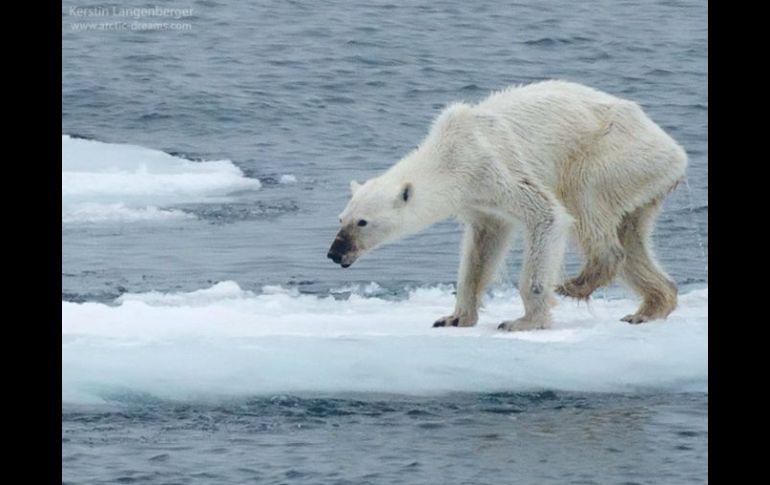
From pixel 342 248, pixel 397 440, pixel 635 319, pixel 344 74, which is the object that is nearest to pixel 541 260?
pixel 635 319

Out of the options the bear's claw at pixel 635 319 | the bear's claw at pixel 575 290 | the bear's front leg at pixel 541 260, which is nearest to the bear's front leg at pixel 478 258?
the bear's front leg at pixel 541 260

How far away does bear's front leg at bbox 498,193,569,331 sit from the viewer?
1048 cm

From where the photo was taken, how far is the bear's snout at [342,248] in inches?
408

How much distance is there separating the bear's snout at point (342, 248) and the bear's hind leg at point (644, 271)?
2.09 m

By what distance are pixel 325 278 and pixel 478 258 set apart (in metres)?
2.13

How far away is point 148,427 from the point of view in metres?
9.31

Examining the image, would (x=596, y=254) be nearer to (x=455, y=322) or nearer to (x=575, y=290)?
(x=575, y=290)

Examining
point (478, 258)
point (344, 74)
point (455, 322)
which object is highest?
point (344, 74)

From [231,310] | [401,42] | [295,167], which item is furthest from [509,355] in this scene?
[401,42]

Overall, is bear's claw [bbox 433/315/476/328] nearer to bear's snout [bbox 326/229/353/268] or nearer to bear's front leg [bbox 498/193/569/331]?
bear's front leg [bbox 498/193/569/331]

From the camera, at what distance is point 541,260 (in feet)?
34.5

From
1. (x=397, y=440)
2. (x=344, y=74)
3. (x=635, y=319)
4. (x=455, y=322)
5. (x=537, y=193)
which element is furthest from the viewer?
(x=344, y=74)

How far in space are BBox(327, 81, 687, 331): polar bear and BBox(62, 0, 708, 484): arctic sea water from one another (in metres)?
0.38

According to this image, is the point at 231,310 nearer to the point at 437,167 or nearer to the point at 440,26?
the point at 437,167
